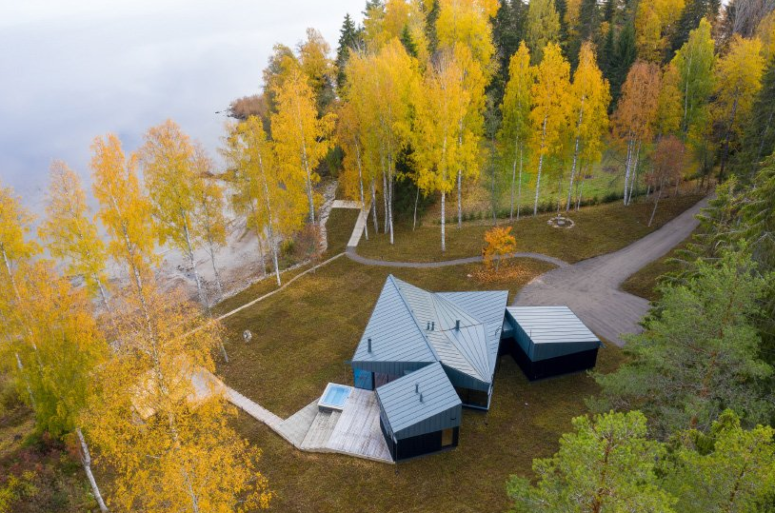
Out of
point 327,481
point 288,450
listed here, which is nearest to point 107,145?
point 288,450

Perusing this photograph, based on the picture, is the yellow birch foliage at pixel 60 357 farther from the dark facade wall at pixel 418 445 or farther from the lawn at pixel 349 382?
the dark facade wall at pixel 418 445

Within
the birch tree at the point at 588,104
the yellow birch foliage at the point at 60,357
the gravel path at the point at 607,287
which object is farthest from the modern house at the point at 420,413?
the birch tree at the point at 588,104

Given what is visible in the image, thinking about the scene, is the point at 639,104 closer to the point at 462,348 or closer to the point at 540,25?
the point at 540,25

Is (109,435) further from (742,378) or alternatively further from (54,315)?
(742,378)

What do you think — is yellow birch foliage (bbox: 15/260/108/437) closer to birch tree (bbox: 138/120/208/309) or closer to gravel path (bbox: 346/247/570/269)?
birch tree (bbox: 138/120/208/309)

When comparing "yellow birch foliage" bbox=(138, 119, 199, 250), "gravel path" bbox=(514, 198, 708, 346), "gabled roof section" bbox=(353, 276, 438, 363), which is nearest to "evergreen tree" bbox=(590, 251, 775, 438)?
"gabled roof section" bbox=(353, 276, 438, 363)

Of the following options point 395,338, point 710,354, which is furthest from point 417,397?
point 710,354
